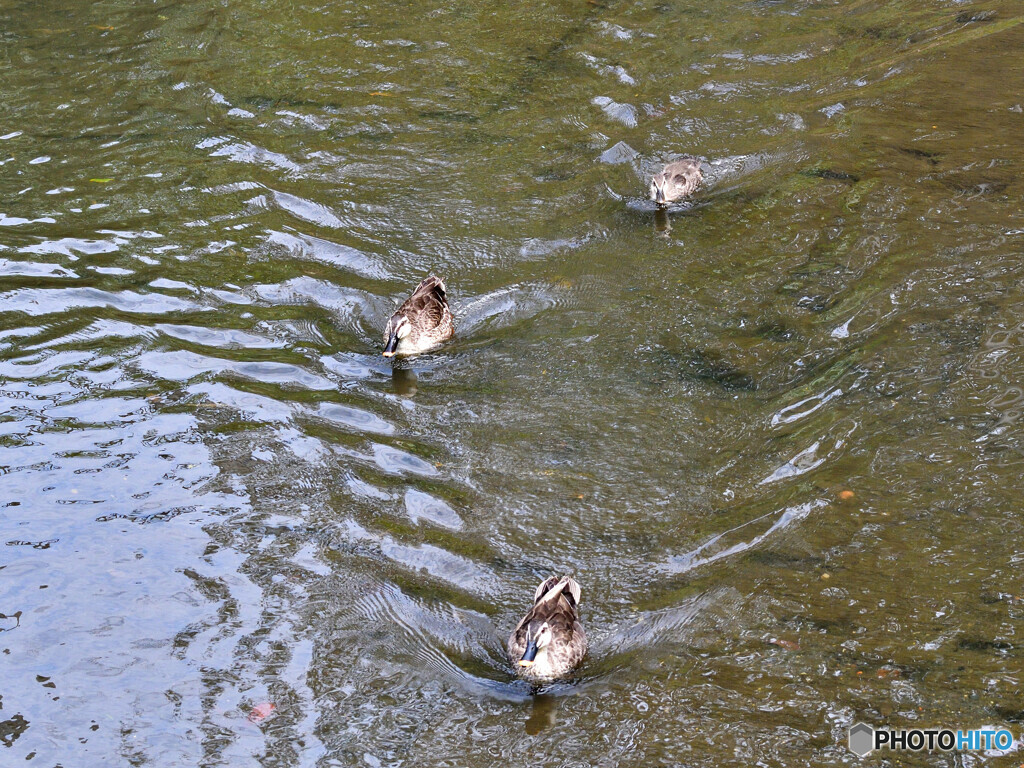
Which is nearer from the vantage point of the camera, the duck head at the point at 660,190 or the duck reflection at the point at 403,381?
the duck reflection at the point at 403,381

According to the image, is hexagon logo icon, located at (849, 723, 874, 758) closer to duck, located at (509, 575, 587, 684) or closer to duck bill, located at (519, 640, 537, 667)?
duck, located at (509, 575, 587, 684)

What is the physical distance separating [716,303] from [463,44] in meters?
6.98

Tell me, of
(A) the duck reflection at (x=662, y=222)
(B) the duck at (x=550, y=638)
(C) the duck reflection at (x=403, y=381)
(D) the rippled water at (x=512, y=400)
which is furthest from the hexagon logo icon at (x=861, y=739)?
(A) the duck reflection at (x=662, y=222)

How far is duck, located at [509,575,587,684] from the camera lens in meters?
5.32

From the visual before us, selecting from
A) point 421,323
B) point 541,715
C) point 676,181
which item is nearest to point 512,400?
point 421,323

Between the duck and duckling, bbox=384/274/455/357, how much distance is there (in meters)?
3.28

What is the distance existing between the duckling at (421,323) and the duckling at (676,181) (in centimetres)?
270

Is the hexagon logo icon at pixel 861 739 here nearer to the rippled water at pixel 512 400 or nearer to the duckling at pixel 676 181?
the rippled water at pixel 512 400

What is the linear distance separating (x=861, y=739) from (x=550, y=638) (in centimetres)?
168

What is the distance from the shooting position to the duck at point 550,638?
17.5 feet

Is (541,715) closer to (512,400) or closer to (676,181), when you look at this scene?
(512,400)

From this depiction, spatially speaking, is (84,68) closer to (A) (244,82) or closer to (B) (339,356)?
(A) (244,82)

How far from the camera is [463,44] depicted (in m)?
13.7

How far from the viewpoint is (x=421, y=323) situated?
841 centimetres
